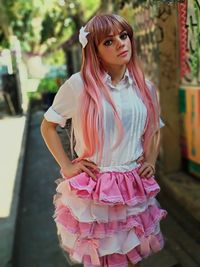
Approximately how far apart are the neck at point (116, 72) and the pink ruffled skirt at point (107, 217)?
509mm

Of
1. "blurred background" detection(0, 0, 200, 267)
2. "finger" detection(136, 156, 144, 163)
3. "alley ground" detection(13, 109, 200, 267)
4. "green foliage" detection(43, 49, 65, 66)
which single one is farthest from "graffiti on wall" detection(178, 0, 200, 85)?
"green foliage" detection(43, 49, 65, 66)

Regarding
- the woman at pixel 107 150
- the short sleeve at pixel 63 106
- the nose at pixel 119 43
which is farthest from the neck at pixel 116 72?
the short sleeve at pixel 63 106

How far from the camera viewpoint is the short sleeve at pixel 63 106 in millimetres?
2238

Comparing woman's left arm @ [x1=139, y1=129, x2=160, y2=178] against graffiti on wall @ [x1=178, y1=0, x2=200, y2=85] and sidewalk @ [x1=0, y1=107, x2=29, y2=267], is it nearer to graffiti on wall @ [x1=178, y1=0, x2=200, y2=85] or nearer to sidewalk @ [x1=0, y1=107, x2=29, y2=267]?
sidewalk @ [x1=0, y1=107, x2=29, y2=267]

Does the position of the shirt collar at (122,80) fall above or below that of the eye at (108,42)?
below

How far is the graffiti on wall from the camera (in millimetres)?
4562

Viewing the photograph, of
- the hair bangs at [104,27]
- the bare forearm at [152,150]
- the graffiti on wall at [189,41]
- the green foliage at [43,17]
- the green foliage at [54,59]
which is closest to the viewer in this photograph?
the hair bangs at [104,27]

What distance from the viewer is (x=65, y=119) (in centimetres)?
230

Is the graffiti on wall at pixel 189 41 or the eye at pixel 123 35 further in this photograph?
the graffiti on wall at pixel 189 41

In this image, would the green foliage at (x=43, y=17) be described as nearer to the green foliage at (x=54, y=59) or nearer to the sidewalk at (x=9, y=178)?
the sidewalk at (x=9, y=178)

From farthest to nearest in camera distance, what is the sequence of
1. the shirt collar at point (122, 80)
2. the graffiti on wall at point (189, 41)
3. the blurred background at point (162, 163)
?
the graffiti on wall at point (189, 41), the blurred background at point (162, 163), the shirt collar at point (122, 80)

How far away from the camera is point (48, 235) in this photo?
4066 mm

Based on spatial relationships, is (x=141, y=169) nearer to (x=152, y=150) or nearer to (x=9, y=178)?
(x=152, y=150)

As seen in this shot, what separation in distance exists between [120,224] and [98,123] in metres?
0.58
